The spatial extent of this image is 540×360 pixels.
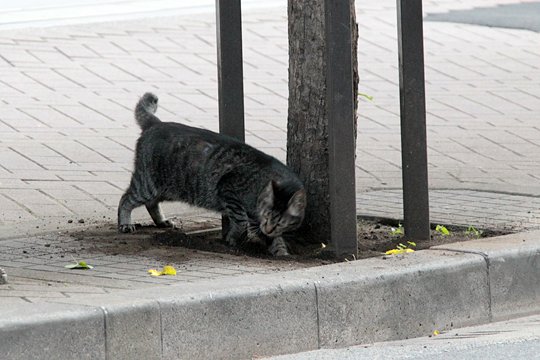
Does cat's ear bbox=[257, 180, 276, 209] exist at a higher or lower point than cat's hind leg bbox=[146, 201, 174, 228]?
higher

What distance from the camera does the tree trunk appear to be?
22.9 feet

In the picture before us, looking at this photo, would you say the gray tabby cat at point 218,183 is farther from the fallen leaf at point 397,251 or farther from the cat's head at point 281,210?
the fallen leaf at point 397,251

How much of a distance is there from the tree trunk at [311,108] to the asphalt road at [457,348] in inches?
55.9

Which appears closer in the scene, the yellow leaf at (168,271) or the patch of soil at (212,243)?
the yellow leaf at (168,271)

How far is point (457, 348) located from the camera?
5523 millimetres

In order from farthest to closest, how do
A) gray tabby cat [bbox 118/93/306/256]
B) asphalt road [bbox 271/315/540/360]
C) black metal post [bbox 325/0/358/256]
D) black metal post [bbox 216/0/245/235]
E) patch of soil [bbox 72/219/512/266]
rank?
black metal post [bbox 216/0/245/235] → gray tabby cat [bbox 118/93/306/256] → patch of soil [bbox 72/219/512/266] → black metal post [bbox 325/0/358/256] → asphalt road [bbox 271/315/540/360]

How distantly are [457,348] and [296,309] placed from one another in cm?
77

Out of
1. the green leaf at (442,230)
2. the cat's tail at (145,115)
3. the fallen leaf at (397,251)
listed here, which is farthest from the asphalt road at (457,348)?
the cat's tail at (145,115)

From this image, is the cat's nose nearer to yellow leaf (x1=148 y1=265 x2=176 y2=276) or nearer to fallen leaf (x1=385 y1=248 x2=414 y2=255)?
fallen leaf (x1=385 y1=248 x2=414 y2=255)

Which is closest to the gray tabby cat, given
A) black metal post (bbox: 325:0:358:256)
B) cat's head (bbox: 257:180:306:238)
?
cat's head (bbox: 257:180:306:238)

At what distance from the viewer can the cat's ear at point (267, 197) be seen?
7.03 metres

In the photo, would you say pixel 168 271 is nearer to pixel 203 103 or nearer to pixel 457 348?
pixel 457 348

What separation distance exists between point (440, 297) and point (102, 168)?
3790mm

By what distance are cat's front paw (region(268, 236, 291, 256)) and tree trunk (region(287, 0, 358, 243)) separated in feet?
0.82
